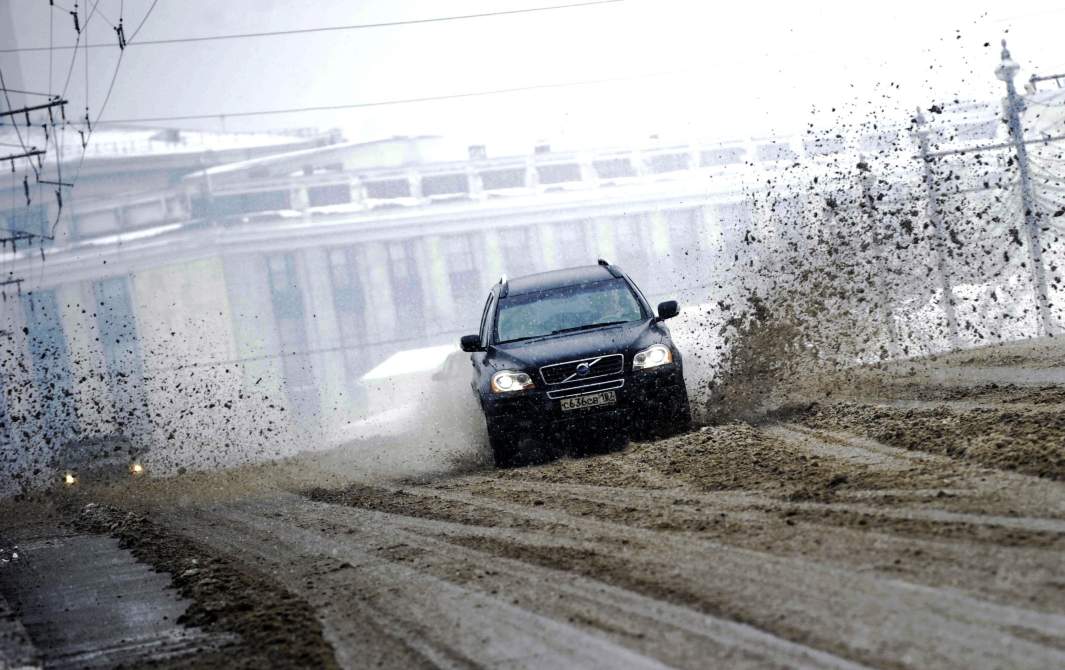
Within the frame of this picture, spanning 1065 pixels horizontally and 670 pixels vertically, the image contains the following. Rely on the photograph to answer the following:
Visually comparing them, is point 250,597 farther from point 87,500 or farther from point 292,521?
point 87,500

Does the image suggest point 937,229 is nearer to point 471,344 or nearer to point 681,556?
point 471,344

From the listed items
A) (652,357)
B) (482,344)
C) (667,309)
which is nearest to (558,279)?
(482,344)

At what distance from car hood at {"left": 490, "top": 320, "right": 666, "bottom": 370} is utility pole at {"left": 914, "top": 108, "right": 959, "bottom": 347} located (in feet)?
41.5

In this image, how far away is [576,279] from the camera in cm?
1449

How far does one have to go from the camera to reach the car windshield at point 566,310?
1390cm

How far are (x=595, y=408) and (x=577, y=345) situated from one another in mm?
655

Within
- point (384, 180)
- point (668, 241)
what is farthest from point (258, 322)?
point (668, 241)

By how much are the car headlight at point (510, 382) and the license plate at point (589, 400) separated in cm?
38

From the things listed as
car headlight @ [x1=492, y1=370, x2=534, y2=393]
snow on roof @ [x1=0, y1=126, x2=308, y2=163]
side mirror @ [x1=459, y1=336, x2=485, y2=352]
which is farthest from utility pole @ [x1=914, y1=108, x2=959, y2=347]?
snow on roof @ [x1=0, y1=126, x2=308, y2=163]

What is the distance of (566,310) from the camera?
46.2 feet

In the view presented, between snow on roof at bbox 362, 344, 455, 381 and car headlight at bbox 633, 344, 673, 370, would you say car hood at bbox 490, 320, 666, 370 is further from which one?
snow on roof at bbox 362, 344, 455, 381

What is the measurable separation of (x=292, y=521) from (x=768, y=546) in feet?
17.6

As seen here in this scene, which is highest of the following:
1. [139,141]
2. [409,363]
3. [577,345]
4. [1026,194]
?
[139,141]

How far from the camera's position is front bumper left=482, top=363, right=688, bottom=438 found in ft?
42.2
